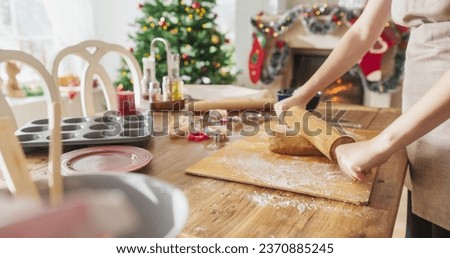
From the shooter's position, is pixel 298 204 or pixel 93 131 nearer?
pixel 298 204

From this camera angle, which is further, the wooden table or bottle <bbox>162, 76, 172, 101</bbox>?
bottle <bbox>162, 76, 172, 101</bbox>

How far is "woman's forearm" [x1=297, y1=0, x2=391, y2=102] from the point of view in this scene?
1080 millimetres

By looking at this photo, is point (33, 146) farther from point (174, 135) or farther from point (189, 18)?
point (189, 18)

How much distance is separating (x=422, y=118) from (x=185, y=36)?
2866mm

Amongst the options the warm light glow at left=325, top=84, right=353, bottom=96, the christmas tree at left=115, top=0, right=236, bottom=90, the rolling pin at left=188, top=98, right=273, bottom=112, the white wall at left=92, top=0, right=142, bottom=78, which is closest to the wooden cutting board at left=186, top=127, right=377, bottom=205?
the rolling pin at left=188, top=98, right=273, bottom=112

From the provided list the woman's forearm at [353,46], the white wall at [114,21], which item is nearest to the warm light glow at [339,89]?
the white wall at [114,21]

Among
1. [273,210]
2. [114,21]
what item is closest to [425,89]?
Answer: [273,210]

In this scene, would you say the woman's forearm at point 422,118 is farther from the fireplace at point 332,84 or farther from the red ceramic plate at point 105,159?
the fireplace at point 332,84

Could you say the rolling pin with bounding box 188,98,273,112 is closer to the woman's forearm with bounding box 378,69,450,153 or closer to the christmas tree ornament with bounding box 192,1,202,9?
the woman's forearm with bounding box 378,69,450,153

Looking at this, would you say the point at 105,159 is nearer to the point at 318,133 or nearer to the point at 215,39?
the point at 318,133

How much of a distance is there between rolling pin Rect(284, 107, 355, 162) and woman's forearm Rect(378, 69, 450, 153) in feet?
0.31

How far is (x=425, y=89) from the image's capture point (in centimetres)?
93
